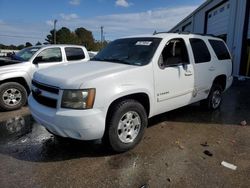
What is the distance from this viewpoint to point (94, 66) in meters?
4.68

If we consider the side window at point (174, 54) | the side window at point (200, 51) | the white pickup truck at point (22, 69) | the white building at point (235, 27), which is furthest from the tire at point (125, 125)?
the white building at point (235, 27)

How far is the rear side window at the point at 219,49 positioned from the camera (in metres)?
6.54

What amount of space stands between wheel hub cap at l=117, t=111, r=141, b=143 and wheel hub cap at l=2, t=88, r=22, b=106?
4.04 metres

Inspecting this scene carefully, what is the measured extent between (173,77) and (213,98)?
85.2 inches

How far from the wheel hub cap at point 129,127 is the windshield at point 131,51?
922 mm

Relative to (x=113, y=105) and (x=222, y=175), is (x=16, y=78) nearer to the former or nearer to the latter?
(x=113, y=105)

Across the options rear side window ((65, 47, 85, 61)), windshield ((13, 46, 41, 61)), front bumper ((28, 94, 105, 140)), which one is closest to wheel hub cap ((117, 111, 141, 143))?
front bumper ((28, 94, 105, 140))

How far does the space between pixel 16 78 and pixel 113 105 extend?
418 centimetres

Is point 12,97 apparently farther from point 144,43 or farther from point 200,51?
point 200,51

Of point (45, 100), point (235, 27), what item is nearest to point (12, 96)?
point (45, 100)

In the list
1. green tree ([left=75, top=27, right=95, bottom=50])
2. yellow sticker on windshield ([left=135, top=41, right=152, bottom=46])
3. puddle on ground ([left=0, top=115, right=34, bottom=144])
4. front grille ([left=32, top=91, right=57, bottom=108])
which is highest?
green tree ([left=75, top=27, right=95, bottom=50])

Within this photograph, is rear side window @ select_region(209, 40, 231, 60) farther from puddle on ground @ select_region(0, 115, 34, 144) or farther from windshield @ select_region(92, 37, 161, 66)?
puddle on ground @ select_region(0, 115, 34, 144)

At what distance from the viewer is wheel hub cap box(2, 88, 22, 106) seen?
6.98 metres

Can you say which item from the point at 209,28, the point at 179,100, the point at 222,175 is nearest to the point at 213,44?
the point at 179,100
